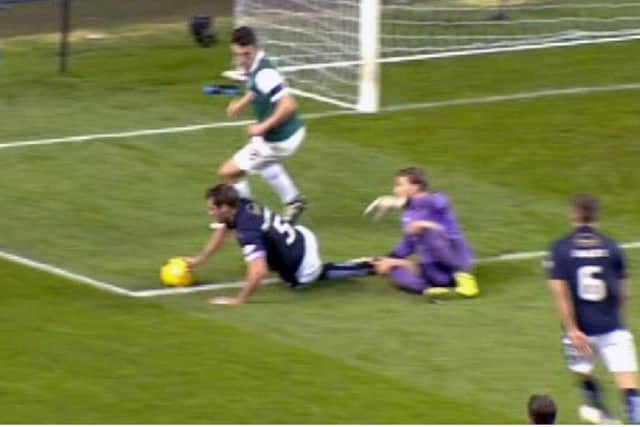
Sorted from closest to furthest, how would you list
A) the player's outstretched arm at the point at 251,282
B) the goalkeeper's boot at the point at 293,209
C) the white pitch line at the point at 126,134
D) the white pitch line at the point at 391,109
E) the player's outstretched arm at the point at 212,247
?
the player's outstretched arm at the point at 251,282
the player's outstretched arm at the point at 212,247
the goalkeeper's boot at the point at 293,209
the white pitch line at the point at 126,134
the white pitch line at the point at 391,109

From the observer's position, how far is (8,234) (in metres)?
17.7

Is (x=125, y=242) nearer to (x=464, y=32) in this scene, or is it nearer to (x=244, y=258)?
(x=244, y=258)

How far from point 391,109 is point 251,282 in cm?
692

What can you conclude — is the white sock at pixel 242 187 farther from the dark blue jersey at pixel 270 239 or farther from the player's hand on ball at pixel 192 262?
the dark blue jersey at pixel 270 239

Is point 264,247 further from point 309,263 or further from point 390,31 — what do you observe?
point 390,31

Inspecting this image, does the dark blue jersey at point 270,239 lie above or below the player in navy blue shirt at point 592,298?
below

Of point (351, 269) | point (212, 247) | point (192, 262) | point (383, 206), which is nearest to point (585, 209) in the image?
point (351, 269)

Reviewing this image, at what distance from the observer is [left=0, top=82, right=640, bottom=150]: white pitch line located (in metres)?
20.8

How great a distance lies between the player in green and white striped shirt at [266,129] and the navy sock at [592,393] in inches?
184

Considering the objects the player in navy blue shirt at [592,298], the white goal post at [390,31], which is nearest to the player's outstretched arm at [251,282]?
the player in navy blue shirt at [592,298]

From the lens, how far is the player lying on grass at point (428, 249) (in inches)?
630

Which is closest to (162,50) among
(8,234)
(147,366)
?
(8,234)

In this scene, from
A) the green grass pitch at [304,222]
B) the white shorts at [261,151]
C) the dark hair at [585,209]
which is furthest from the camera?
the white shorts at [261,151]

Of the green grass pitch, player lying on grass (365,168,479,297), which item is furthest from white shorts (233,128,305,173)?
player lying on grass (365,168,479,297)
